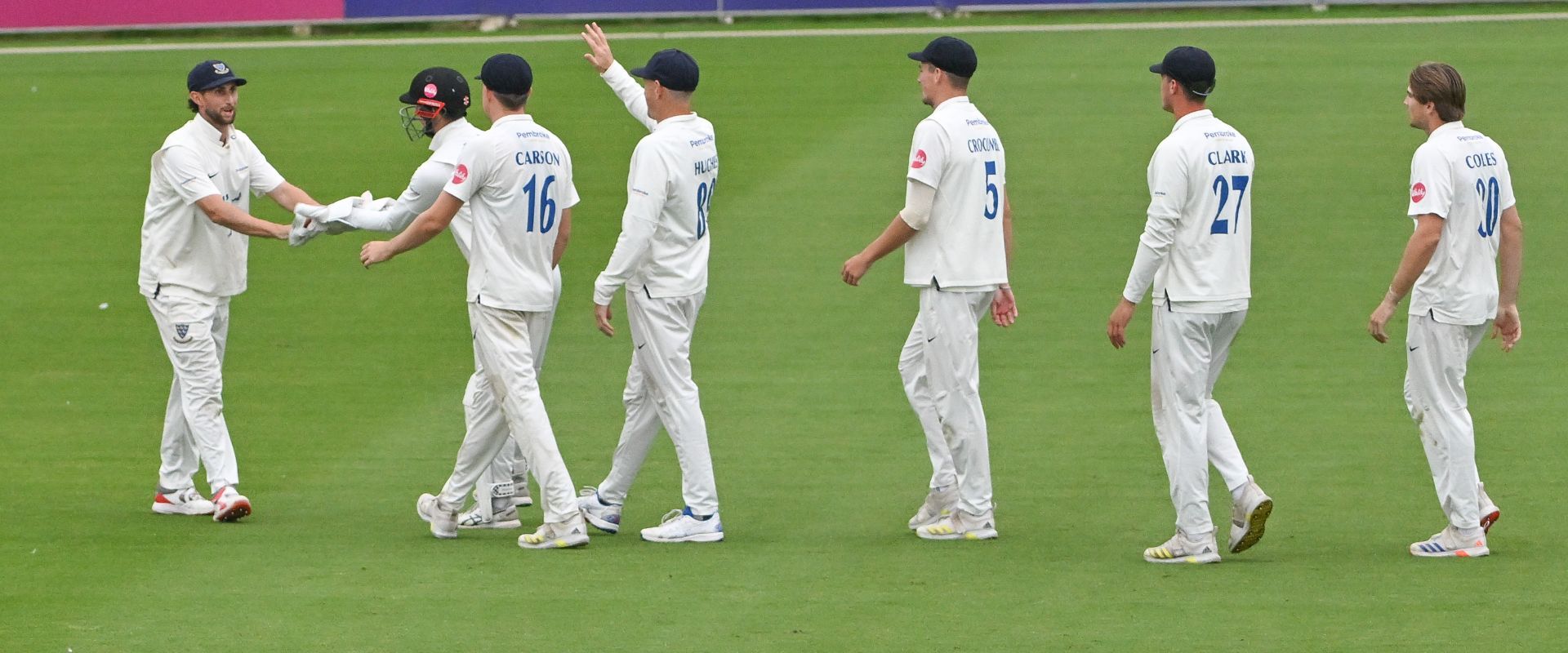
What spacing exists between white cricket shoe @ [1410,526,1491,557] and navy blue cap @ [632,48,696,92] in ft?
12.4

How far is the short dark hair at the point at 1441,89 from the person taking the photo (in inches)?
331

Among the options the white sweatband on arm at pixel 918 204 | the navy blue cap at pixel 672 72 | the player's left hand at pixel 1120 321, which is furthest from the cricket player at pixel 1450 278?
the navy blue cap at pixel 672 72

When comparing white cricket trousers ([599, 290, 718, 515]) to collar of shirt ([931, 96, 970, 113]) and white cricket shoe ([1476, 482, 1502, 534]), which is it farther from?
white cricket shoe ([1476, 482, 1502, 534])

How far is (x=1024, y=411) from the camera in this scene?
11.8 m

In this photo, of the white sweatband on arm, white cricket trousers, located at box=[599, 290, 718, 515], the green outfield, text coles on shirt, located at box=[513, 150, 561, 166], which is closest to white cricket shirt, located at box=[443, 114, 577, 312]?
text coles on shirt, located at box=[513, 150, 561, 166]

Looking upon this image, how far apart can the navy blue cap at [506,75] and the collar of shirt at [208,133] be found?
1.60 metres

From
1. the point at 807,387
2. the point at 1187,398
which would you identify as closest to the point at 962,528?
the point at 1187,398

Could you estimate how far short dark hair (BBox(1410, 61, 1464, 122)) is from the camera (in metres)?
8.41

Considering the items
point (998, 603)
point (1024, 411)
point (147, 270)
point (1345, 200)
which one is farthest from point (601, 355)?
point (1345, 200)

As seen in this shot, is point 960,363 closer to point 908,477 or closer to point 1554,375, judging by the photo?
point 908,477

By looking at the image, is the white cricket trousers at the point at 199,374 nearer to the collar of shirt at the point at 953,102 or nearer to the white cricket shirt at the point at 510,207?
the white cricket shirt at the point at 510,207

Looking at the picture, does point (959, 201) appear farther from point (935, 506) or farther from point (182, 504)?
point (182, 504)

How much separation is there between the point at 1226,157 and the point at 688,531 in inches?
115

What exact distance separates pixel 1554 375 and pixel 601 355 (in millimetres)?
6069
